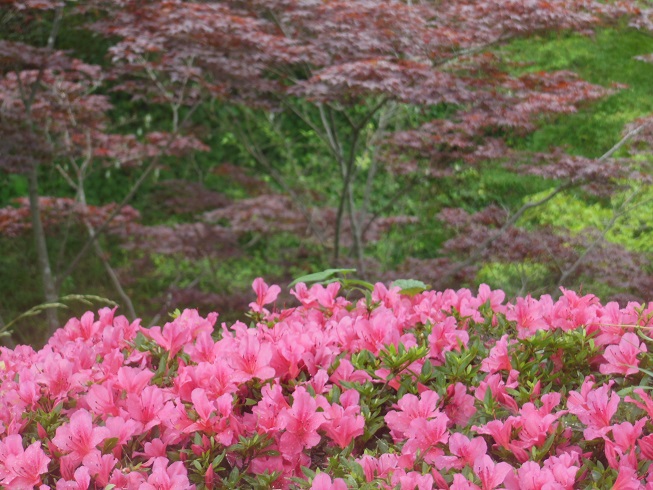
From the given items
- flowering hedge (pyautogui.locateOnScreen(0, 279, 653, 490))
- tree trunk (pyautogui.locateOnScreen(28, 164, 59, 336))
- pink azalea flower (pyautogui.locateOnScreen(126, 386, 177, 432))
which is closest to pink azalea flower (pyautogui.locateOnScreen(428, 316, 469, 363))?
flowering hedge (pyautogui.locateOnScreen(0, 279, 653, 490))

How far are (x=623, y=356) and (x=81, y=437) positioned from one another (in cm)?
86

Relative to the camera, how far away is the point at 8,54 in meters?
3.91

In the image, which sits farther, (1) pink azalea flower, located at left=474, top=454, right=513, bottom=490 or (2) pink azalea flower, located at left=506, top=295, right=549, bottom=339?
(2) pink azalea flower, located at left=506, top=295, right=549, bottom=339

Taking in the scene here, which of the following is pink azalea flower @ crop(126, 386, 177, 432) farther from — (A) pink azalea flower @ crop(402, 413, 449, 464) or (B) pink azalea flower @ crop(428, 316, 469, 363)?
(B) pink azalea flower @ crop(428, 316, 469, 363)

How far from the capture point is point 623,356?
126 cm

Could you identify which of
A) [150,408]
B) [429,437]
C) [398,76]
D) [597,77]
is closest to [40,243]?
[398,76]

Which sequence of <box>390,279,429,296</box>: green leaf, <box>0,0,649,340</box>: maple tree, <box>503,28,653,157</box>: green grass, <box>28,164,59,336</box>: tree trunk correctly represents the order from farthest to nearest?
<box>503,28,653,157</box>: green grass < <box>28,164,59,336</box>: tree trunk < <box>0,0,649,340</box>: maple tree < <box>390,279,429,296</box>: green leaf

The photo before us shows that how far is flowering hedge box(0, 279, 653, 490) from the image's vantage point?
1035 mm

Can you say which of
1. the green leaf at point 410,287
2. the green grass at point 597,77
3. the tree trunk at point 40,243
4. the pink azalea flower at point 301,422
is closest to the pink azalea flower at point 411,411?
the pink azalea flower at point 301,422

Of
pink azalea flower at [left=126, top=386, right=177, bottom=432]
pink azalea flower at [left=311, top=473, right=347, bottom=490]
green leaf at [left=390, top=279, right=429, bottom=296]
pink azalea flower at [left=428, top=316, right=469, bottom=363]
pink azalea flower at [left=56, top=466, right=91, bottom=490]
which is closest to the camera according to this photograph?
pink azalea flower at [left=311, top=473, right=347, bottom=490]

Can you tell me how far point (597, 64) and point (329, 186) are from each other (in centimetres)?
253

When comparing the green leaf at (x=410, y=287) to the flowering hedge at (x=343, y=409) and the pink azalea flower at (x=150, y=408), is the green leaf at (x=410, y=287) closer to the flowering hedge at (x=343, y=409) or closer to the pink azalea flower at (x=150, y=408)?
the flowering hedge at (x=343, y=409)

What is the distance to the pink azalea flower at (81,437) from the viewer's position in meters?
1.09

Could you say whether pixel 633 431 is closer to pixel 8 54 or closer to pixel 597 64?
pixel 8 54
